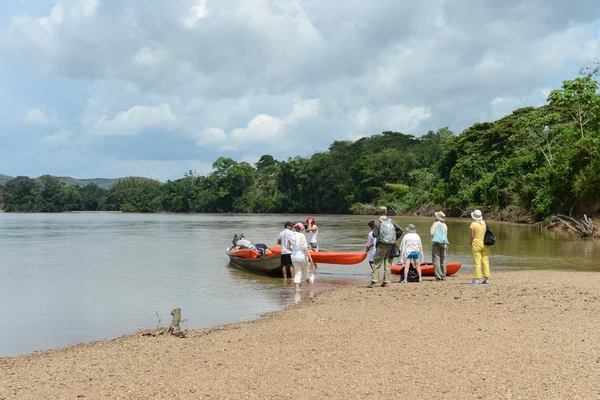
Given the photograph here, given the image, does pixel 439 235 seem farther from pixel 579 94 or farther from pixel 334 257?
pixel 579 94

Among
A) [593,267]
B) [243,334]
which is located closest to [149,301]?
[243,334]

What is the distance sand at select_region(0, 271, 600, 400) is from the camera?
517 cm

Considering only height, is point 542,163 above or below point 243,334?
above

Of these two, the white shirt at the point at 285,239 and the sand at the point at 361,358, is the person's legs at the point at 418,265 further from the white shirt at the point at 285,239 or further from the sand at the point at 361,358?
the white shirt at the point at 285,239

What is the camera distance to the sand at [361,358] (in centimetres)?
517

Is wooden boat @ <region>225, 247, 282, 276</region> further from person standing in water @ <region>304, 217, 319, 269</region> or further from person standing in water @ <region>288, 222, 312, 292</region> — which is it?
person standing in water @ <region>288, 222, 312, 292</region>

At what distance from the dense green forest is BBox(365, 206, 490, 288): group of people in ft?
60.3

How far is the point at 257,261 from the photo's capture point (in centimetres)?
1566

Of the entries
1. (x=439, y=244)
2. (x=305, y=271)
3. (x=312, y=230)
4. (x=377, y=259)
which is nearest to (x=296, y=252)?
(x=305, y=271)

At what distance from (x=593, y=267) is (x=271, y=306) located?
9.88 meters

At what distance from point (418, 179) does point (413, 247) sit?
58.1m

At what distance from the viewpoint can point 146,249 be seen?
26.1m

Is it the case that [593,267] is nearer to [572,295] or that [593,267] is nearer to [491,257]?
[491,257]

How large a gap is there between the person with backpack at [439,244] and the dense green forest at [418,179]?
1806 centimetres
